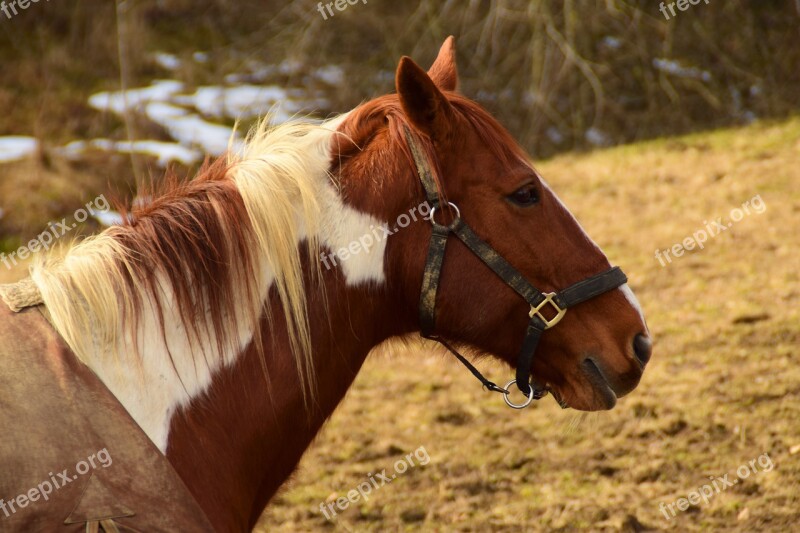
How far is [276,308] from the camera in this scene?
6.66 feet

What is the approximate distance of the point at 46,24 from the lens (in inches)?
383

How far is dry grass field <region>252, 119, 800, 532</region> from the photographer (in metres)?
3.55

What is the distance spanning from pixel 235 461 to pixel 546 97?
739 cm

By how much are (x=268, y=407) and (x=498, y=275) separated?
0.68 meters

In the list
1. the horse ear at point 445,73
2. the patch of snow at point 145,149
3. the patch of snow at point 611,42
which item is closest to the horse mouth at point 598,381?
the horse ear at point 445,73

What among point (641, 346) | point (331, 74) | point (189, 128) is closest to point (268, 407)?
point (641, 346)

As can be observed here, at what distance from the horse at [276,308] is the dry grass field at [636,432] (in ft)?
2.14

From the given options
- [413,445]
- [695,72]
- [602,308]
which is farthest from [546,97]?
[602,308]

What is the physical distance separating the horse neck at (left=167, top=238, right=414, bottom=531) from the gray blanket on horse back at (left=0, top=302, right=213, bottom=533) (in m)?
0.12

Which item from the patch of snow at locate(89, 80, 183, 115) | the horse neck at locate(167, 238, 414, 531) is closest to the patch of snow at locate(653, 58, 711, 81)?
the patch of snow at locate(89, 80, 183, 115)

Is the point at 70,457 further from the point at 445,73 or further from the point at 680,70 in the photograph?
the point at 680,70

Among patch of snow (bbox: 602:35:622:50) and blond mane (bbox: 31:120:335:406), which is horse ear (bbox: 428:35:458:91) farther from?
patch of snow (bbox: 602:35:622:50)

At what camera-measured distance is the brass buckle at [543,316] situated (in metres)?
2.15

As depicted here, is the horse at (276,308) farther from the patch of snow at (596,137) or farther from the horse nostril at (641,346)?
the patch of snow at (596,137)
